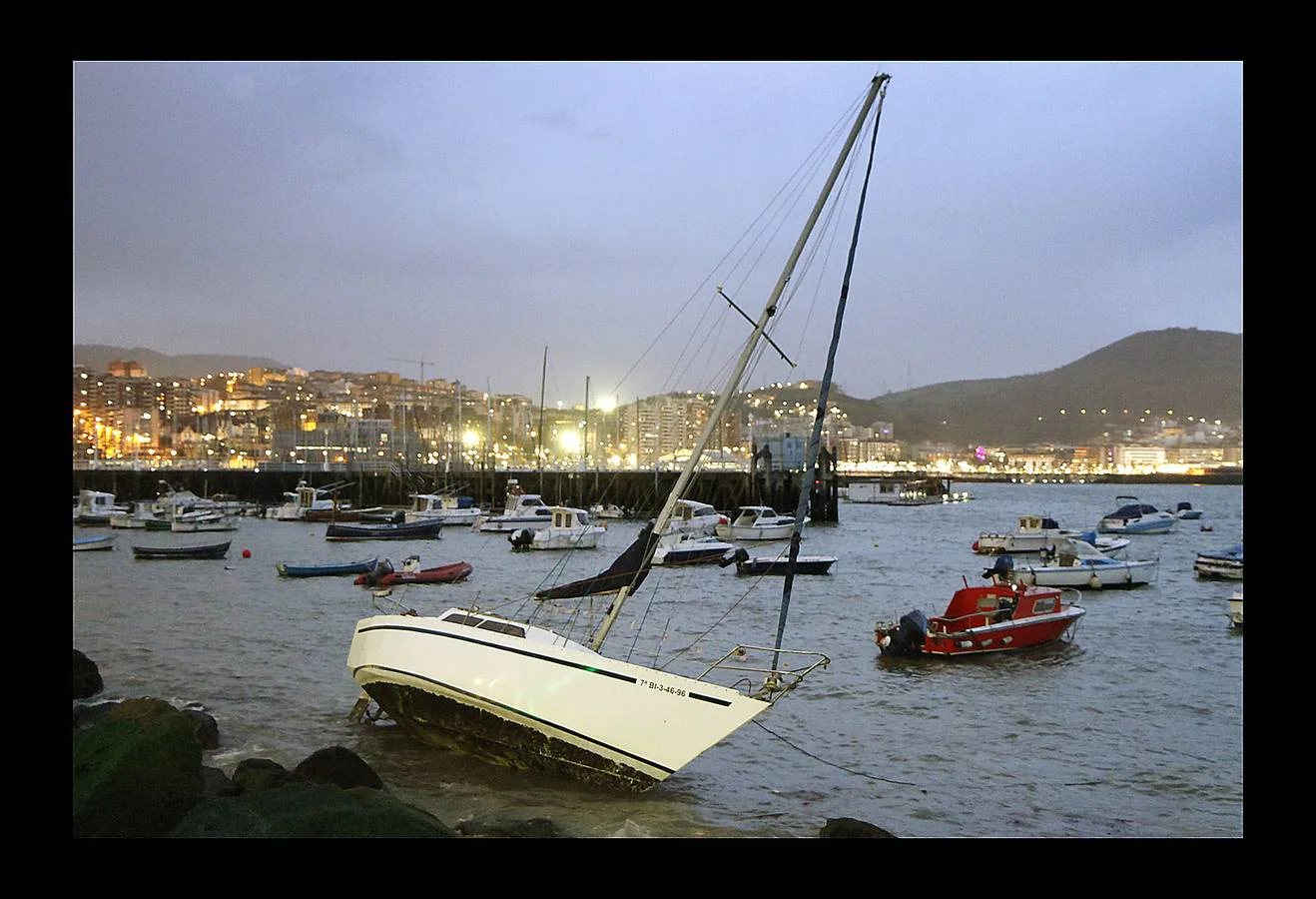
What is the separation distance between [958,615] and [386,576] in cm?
1449

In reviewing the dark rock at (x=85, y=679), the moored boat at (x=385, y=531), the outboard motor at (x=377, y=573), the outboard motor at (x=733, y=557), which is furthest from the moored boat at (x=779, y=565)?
the dark rock at (x=85, y=679)

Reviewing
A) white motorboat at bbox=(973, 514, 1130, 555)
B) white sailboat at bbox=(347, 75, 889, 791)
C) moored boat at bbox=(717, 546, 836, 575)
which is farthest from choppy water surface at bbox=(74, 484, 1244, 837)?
white motorboat at bbox=(973, 514, 1130, 555)

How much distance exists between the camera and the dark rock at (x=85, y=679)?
12.3 m

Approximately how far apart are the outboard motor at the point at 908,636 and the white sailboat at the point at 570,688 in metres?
7.68

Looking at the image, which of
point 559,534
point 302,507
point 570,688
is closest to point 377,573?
point 559,534

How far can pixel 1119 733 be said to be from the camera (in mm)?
12320

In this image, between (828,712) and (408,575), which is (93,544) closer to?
(408,575)

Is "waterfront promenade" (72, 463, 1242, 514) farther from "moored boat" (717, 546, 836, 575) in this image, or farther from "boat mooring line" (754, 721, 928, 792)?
"boat mooring line" (754, 721, 928, 792)

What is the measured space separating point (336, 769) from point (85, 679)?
6.29 m

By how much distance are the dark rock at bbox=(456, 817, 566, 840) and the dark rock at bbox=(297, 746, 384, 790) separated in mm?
1036

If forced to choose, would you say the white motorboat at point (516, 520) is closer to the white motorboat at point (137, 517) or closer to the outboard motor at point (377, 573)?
the white motorboat at point (137, 517)
